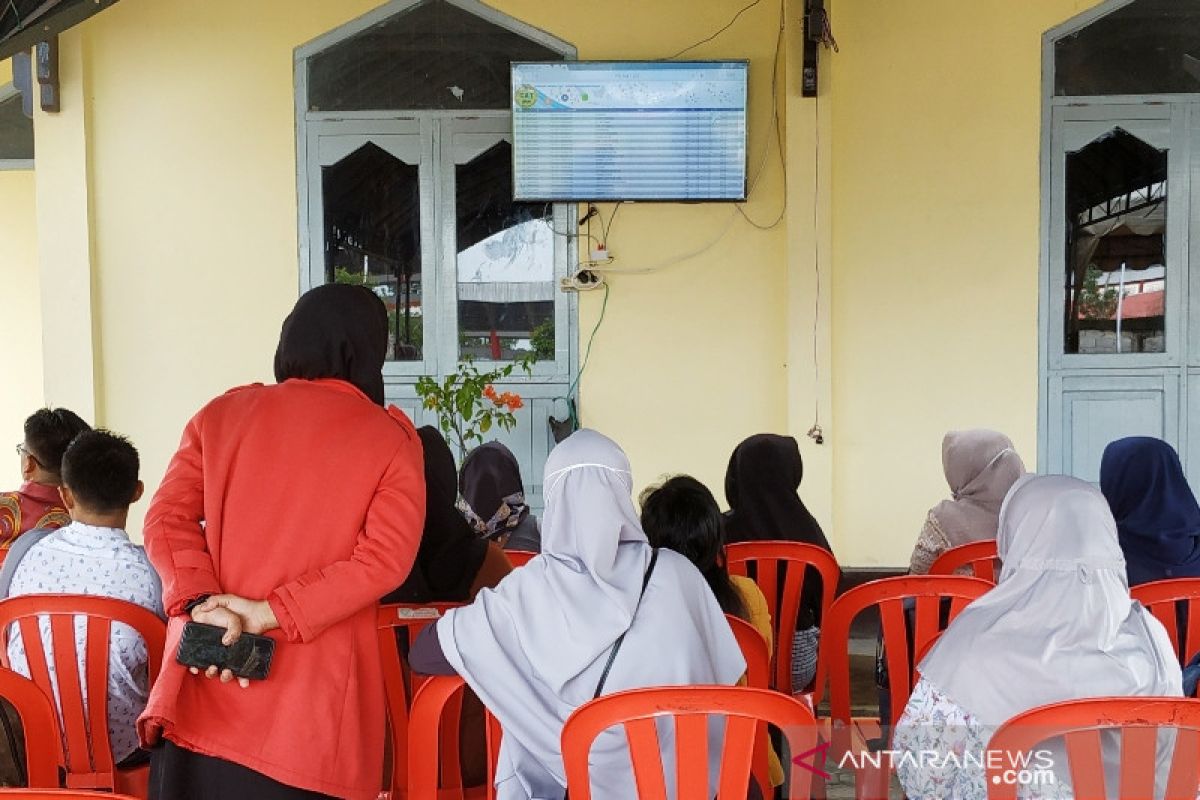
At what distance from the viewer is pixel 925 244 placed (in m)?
4.92

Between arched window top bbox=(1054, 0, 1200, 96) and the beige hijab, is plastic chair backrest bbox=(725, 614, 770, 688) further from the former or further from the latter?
arched window top bbox=(1054, 0, 1200, 96)

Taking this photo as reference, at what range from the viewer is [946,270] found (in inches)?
194

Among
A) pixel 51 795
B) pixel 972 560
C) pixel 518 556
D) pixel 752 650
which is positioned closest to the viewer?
pixel 51 795

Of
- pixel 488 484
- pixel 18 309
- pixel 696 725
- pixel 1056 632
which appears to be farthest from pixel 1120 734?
pixel 18 309

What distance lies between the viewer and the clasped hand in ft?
5.53

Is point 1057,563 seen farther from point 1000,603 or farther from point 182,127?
point 182,127

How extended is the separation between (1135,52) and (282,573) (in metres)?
4.70

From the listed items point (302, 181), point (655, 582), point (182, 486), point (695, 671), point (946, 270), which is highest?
point (302, 181)

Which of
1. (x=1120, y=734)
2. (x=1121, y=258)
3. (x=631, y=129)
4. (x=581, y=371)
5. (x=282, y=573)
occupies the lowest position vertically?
(x=1120, y=734)

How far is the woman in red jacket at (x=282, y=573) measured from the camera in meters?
1.72

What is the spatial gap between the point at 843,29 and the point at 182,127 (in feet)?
10.1

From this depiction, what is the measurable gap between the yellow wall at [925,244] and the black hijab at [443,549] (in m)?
3.08

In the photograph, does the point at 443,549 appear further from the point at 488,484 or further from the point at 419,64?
the point at 419,64

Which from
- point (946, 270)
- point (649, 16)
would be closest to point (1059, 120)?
point (946, 270)
